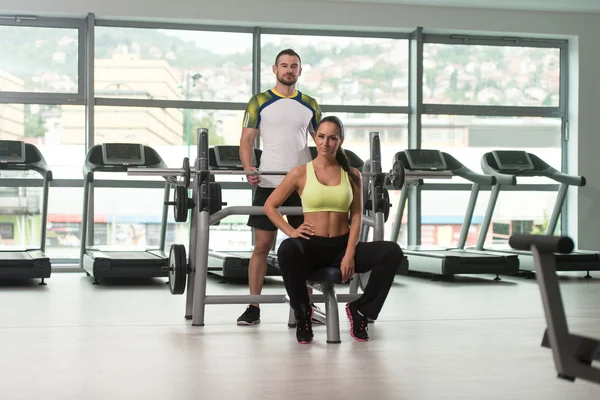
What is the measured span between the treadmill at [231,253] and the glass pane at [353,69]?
1.84m

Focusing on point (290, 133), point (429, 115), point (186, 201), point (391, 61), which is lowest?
point (186, 201)

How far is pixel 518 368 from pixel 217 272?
4335 millimetres

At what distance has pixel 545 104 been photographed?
975 cm

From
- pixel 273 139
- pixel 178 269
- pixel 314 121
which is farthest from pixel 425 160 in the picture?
pixel 178 269

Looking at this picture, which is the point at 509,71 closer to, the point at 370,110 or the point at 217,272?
the point at 370,110

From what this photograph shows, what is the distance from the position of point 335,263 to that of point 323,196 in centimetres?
33

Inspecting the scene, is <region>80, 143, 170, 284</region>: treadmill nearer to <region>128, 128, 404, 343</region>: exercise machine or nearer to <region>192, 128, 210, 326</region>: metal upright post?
<region>128, 128, 404, 343</region>: exercise machine

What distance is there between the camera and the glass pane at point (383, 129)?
9320mm

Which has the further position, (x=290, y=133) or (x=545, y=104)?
(x=545, y=104)

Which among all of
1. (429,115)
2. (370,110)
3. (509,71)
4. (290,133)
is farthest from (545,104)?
(290,133)

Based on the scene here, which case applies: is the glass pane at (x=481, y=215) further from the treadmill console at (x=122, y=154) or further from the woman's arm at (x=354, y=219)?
the woman's arm at (x=354, y=219)

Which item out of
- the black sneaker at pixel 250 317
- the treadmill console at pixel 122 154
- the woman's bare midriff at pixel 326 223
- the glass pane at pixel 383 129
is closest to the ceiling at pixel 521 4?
the glass pane at pixel 383 129

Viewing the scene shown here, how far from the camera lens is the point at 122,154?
Answer: 24.5ft

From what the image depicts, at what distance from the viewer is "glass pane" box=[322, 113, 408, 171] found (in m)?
9.32
